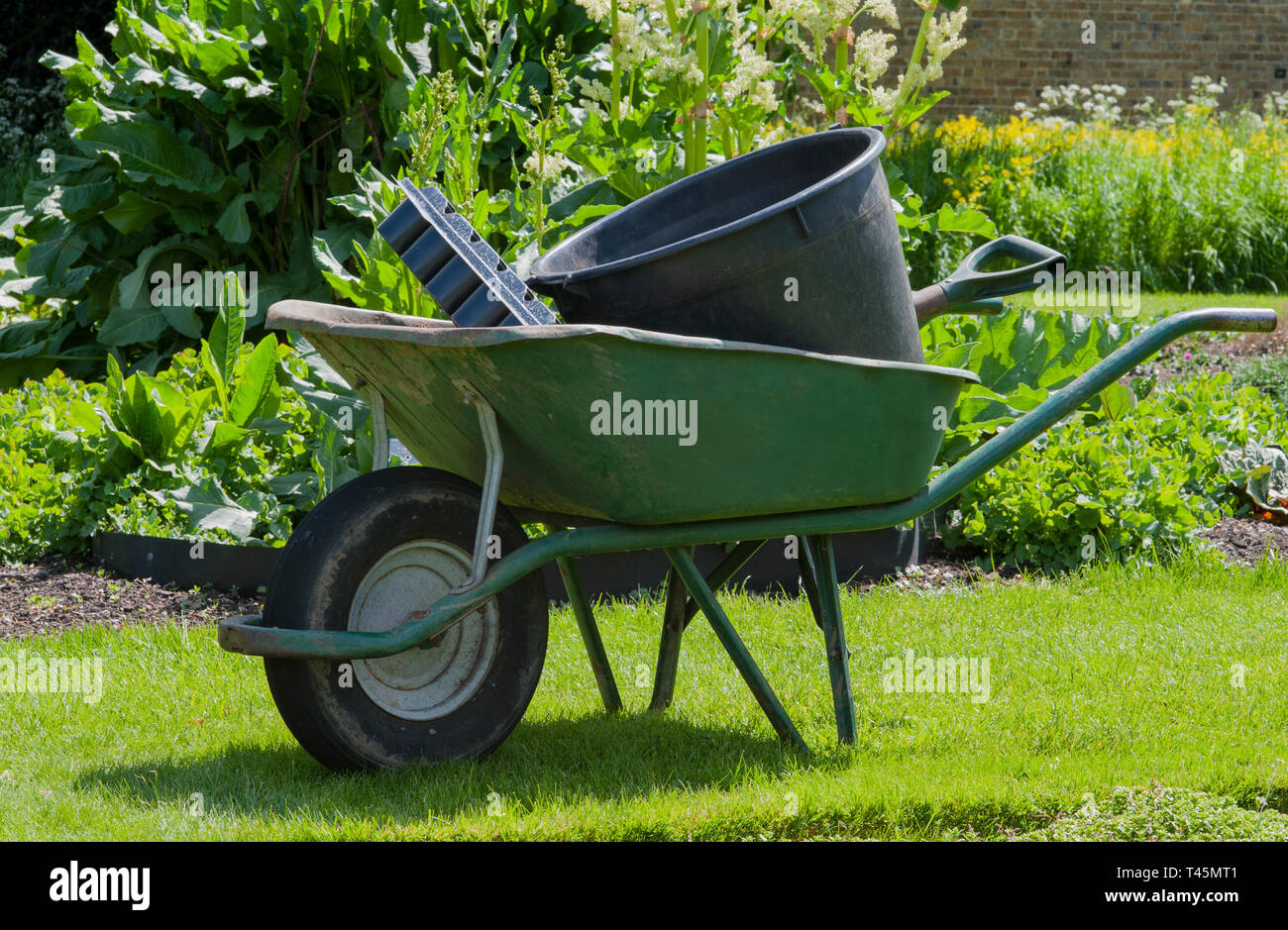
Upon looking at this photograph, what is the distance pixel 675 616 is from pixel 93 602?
1.80 m

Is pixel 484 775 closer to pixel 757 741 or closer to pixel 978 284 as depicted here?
pixel 757 741

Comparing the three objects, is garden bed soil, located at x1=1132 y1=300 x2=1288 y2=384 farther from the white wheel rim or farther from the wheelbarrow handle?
the white wheel rim

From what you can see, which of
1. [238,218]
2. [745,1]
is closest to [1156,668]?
[745,1]

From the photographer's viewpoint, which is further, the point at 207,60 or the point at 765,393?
the point at 207,60

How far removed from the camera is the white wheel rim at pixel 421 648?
2480mm

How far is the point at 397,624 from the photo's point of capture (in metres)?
2.52

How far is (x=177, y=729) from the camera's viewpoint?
288 cm

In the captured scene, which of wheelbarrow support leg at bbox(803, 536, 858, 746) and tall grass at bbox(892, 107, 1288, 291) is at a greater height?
tall grass at bbox(892, 107, 1288, 291)

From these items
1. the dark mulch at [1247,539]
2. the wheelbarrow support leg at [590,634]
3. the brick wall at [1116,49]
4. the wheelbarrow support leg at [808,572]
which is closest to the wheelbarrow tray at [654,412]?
the wheelbarrow support leg at [590,634]

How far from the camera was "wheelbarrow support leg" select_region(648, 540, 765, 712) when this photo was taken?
2941mm

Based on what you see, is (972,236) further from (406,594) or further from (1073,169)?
(406,594)

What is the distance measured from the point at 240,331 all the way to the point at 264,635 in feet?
7.73

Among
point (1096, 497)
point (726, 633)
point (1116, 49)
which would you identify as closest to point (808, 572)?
point (726, 633)

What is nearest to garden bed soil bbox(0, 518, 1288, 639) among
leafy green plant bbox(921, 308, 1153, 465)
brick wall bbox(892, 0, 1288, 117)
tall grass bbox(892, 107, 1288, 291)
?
→ leafy green plant bbox(921, 308, 1153, 465)
